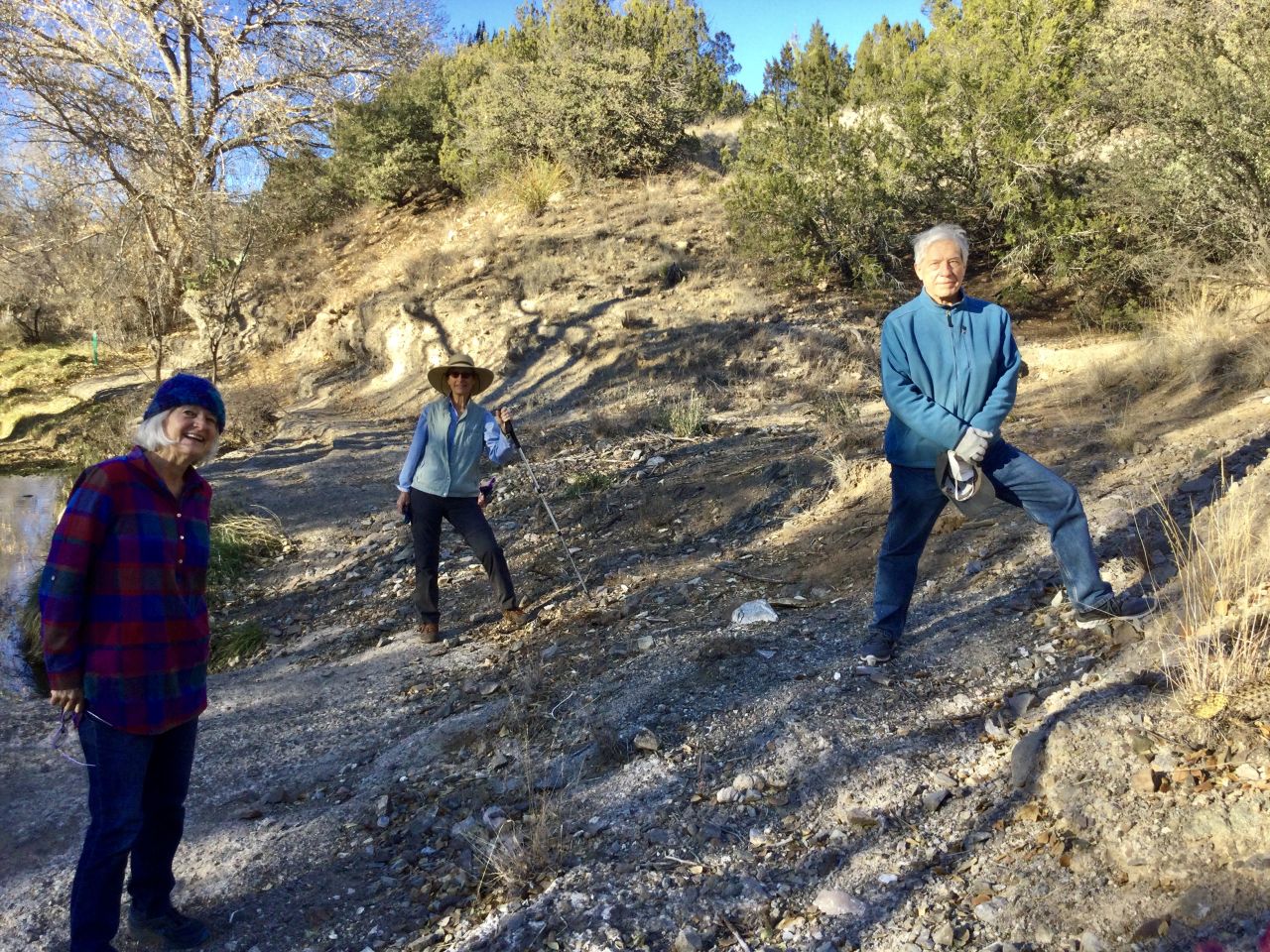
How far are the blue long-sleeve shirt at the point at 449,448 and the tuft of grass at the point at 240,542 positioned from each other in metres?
3.32

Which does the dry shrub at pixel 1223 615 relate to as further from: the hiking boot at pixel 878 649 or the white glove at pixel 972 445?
the hiking boot at pixel 878 649

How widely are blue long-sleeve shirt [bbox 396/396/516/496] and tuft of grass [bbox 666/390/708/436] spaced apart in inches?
168

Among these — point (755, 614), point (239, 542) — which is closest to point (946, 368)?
point (755, 614)

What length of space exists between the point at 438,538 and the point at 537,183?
Result: 526 inches

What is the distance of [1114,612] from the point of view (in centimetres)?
386

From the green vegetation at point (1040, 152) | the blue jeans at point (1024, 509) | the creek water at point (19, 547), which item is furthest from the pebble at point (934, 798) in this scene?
the green vegetation at point (1040, 152)

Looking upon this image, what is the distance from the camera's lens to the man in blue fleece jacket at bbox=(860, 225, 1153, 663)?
11.7 feet

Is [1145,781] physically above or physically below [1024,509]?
below

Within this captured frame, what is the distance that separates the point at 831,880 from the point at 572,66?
18.0m

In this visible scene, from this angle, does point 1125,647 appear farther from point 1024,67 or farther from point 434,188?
point 434,188

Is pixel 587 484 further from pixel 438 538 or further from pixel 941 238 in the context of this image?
pixel 941 238

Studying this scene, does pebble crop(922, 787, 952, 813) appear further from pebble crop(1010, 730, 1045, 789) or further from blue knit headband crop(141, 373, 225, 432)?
blue knit headband crop(141, 373, 225, 432)

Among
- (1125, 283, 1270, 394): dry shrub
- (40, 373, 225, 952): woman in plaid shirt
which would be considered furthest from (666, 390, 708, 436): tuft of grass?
(40, 373, 225, 952): woman in plaid shirt

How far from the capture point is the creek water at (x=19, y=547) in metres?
7.44
